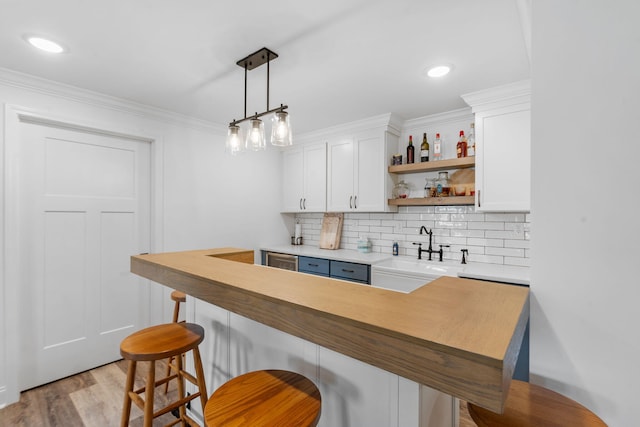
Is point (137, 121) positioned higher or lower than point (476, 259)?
higher

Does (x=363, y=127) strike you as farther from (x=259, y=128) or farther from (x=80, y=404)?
(x=80, y=404)

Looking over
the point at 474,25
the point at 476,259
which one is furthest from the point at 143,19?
the point at 476,259

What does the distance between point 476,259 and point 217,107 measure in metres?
2.92

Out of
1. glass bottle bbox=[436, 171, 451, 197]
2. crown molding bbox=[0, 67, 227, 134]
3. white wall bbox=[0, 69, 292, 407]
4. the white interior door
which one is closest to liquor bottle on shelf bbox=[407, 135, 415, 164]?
glass bottle bbox=[436, 171, 451, 197]

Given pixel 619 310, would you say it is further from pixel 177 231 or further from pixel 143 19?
pixel 177 231

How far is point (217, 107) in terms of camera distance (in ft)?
9.45

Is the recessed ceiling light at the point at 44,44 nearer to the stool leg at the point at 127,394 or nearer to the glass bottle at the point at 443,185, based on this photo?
the stool leg at the point at 127,394

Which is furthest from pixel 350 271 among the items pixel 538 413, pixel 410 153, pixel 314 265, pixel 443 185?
pixel 538 413

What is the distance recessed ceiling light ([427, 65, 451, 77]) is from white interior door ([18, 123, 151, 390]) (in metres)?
2.69

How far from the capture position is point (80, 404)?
2143 mm

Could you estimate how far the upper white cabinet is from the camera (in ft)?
7.72

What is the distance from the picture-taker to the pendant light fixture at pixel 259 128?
5.95ft

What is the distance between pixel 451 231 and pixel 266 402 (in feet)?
8.37

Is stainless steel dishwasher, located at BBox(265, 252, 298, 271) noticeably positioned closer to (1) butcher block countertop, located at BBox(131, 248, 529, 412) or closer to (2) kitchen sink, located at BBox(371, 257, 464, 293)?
(2) kitchen sink, located at BBox(371, 257, 464, 293)
